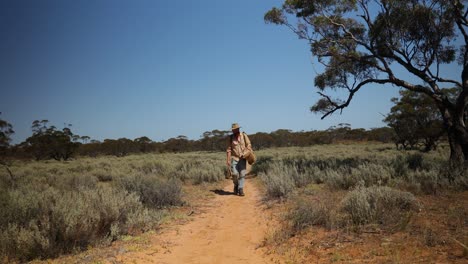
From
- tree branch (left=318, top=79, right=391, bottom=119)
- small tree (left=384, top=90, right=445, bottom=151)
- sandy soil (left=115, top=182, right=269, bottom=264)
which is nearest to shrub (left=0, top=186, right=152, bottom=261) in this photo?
sandy soil (left=115, top=182, right=269, bottom=264)

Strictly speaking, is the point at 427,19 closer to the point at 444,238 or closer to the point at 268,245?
the point at 444,238

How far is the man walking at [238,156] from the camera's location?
9750mm

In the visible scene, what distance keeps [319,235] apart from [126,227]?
3546mm

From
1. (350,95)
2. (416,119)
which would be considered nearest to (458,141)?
(350,95)

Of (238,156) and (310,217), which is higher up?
(238,156)

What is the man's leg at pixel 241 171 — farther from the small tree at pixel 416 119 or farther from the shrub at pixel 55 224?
the small tree at pixel 416 119

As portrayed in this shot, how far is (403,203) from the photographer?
574 cm

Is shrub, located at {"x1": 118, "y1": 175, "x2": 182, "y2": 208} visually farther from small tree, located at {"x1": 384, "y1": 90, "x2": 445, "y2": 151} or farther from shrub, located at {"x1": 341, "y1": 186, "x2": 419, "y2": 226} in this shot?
small tree, located at {"x1": 384, "y1": 90, "x2": 445, "y2": 151}

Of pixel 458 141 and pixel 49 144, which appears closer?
pixel 458 141

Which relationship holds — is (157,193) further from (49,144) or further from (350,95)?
(49,144)

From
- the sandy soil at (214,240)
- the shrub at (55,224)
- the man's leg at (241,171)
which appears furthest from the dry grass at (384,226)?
the shrub at (55,224)

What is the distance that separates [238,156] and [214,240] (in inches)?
178

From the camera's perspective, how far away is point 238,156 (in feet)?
32.3

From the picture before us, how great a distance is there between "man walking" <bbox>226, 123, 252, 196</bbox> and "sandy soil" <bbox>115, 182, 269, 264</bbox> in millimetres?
1725
